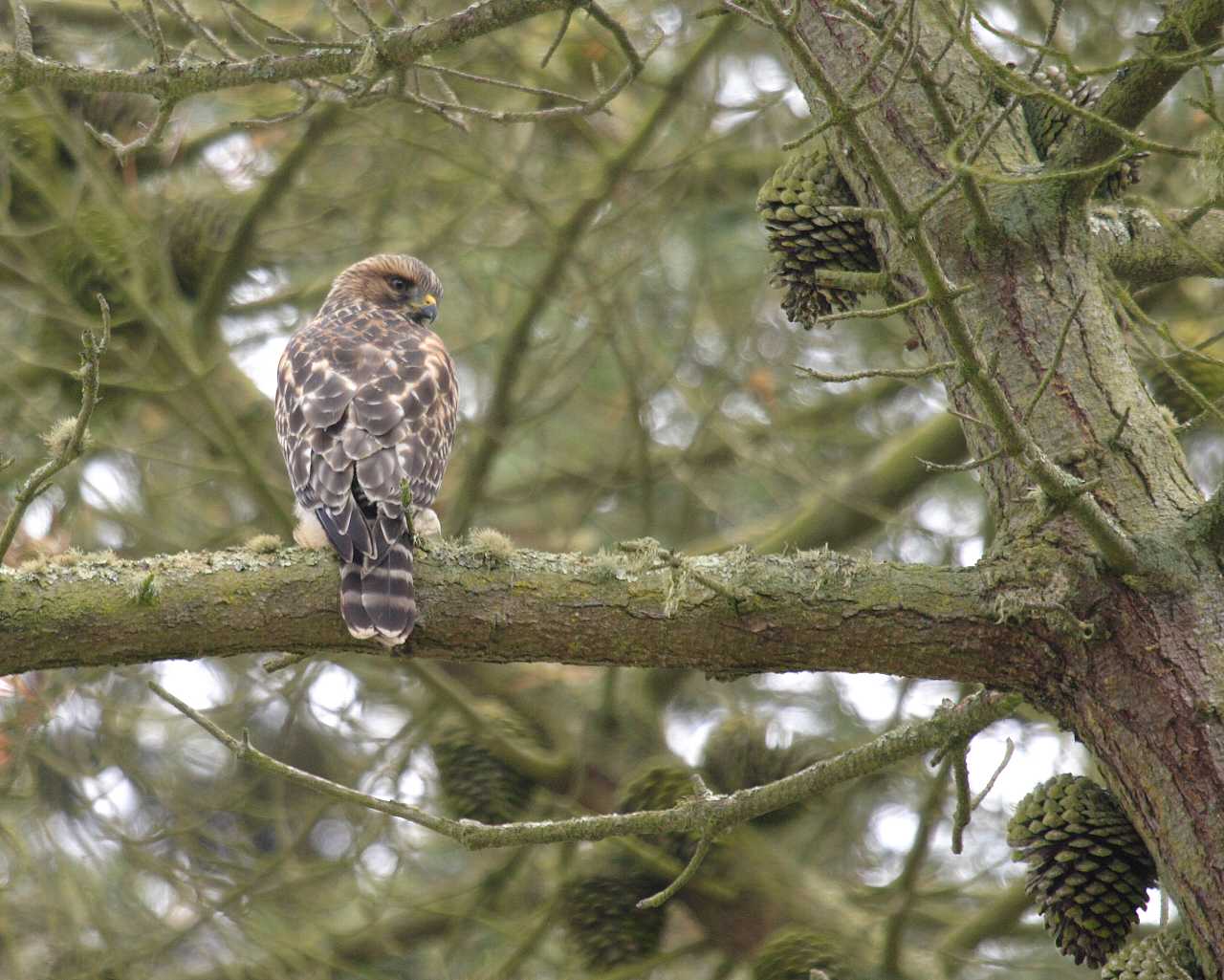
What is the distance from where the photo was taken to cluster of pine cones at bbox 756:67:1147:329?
12.1 ft

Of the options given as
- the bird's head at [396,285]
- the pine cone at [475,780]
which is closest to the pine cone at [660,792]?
the pine cone at [475,780]

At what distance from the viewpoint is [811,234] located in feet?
12.2

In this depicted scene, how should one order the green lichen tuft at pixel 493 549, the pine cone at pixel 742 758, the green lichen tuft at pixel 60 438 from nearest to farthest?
the green lichen tuft at pixel 60 438, the green lichen tuft at pixel 493 549, the pine cone at pixel 742 758

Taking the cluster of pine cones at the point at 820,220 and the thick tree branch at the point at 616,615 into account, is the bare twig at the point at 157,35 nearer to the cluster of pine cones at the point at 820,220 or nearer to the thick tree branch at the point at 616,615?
Answer: the thick tree branch at the point at 616,615

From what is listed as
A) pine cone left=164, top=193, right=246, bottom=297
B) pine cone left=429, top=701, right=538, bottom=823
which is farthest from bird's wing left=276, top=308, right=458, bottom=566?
pine cone left=429, top=701, right=538, bottom=823

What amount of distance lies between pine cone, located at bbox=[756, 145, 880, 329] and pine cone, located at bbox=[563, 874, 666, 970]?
2.70 meters

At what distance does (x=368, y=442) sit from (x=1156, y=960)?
2.66 meters

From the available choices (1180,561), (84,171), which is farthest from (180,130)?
(1180,561)

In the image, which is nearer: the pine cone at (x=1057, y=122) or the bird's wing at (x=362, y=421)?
the pine cone at (x=1057, y=122)

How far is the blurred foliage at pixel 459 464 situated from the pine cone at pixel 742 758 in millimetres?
71

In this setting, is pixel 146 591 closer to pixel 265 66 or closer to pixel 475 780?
pixel 265 66

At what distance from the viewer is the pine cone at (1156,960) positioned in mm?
2893

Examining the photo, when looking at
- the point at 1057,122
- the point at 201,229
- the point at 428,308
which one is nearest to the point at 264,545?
the point at 1057,122

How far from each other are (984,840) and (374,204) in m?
4.31
